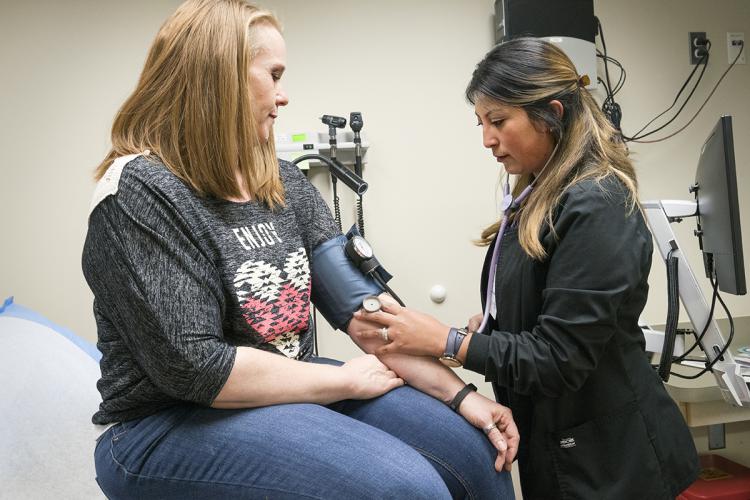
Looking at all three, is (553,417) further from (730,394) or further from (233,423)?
(730,394)

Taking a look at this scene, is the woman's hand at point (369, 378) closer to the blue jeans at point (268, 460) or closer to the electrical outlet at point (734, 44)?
the blue jeans at point (268, 460)

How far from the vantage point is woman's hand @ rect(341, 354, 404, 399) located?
3.57 ft

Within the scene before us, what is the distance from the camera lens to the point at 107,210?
94 cm

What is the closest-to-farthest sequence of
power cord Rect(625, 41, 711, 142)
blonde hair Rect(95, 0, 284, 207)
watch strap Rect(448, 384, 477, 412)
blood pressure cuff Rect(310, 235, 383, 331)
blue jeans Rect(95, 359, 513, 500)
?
blue jeans Rect(95, 359, 513, 500) → blonde hair Rect(95, 0, 284, 207) → watch strap Rect(448, 384, 477, 412) → blood pressure cuff Rect(310, 235, 383, 331) → power cord Rect(625, 41, 711, 142)

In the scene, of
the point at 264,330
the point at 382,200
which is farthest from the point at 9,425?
the point at 382,200

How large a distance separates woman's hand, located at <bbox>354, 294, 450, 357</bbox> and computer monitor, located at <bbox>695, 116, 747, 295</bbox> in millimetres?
784

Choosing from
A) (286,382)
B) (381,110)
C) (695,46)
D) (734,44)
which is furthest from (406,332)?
(734,44)

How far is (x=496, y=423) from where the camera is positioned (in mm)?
1146

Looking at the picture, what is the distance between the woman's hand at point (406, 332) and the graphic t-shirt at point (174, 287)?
0.17m

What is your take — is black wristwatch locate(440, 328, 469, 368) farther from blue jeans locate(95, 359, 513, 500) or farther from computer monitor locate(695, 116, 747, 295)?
computer monitor locate(695, 116, 747, 295)

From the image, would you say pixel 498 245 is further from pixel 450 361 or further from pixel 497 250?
pixel 450 361

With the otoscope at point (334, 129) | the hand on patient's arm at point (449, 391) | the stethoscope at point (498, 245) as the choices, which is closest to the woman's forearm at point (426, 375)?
the hand on patient's arm at point (449, 391)

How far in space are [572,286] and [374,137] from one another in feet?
4.80

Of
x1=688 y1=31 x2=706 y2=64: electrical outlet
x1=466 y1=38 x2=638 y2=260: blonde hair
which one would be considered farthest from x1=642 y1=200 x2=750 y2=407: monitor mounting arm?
x1=688 y1=31 x2=706 y2=64: electrical outlet
